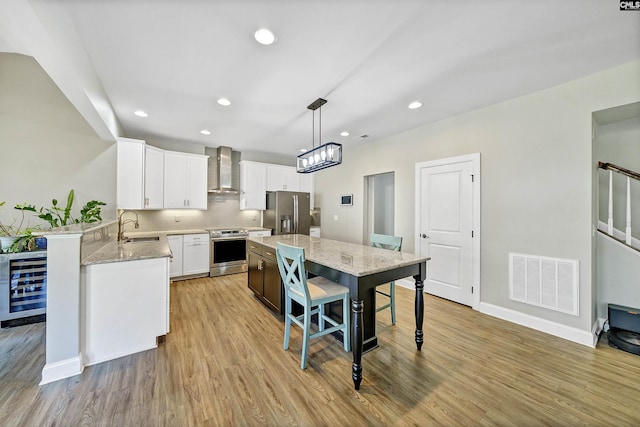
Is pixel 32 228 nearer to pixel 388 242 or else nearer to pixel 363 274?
pixel 363 274

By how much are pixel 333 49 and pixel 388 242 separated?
207 centimetres

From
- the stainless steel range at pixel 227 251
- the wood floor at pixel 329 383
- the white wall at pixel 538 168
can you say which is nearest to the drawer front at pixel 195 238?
the stainless steel range at pixel 227 251

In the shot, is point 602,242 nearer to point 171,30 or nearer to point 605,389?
point 605,389

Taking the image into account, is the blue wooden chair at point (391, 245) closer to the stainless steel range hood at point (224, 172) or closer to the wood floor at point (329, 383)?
the wood floor at point (329, 383)

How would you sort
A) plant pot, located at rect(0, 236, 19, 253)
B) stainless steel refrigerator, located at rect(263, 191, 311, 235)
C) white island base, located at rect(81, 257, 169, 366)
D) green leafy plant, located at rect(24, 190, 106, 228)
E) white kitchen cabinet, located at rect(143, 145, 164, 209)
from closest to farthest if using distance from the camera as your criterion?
white island base, located at rect(81, 257, 169, 366) < plant pot, located at rect(0, 236, 19, 253) < green leafy plant, located at rect(24, 190, 106, 228) < white kitchen cabinet, located at rect(143, 145, 164, 209) < stainless steel refrigerator, located at rect(263, 191, 311, 235)

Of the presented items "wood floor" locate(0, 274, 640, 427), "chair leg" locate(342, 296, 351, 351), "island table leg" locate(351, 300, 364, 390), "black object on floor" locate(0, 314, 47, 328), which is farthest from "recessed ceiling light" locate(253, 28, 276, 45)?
"black object on floor" locate(0, 314, 47, 328)

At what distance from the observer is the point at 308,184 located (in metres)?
6.15

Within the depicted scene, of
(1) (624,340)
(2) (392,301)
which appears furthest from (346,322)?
(1) (624,340)

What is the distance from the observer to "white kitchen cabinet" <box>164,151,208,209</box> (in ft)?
14.5

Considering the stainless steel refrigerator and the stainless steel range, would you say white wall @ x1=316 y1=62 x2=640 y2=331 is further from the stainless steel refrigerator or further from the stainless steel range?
the stainless steel range

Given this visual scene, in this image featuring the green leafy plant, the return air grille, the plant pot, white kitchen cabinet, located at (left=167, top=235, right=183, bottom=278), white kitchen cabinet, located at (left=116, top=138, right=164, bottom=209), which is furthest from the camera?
white kitchen cabinet, located at (left=167, top=235, right=183, bottom=278)

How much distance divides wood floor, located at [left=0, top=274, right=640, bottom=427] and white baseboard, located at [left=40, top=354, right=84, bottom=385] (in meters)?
0.06

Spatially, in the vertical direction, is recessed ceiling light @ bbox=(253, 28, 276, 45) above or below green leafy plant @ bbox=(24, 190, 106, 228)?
above

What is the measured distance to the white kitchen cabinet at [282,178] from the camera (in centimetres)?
560
